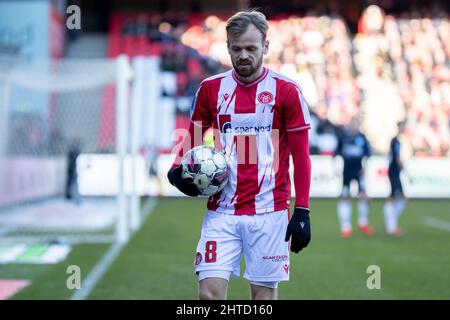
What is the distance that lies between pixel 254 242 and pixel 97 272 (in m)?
4.95

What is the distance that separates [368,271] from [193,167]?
514 centimetres

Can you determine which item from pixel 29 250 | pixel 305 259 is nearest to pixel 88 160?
pixel 29 250

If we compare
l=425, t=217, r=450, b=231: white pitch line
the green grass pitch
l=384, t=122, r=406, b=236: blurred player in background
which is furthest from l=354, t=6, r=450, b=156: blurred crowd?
the green grass pitch

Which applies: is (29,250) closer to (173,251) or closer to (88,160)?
(173,251)

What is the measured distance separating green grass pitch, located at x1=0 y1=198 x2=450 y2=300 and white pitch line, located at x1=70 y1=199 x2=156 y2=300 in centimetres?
8

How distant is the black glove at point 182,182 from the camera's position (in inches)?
175

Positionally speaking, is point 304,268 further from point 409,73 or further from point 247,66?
point 409,73

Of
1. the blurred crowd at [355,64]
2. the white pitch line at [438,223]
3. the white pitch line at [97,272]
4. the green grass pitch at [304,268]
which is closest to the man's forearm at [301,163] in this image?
the green grass pitch at [304,268]

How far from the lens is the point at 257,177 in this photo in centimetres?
441

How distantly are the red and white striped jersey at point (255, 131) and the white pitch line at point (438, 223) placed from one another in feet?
36.6

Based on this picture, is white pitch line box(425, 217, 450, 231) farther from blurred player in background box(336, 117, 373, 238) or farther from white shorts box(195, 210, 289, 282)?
white shorts box(195, 210, 289, 282)

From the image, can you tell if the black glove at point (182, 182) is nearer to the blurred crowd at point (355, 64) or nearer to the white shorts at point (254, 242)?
the white shorts at point (254, 242)

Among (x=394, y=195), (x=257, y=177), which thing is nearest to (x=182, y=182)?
(x=257, y=177)

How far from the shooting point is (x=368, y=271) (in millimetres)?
9086
